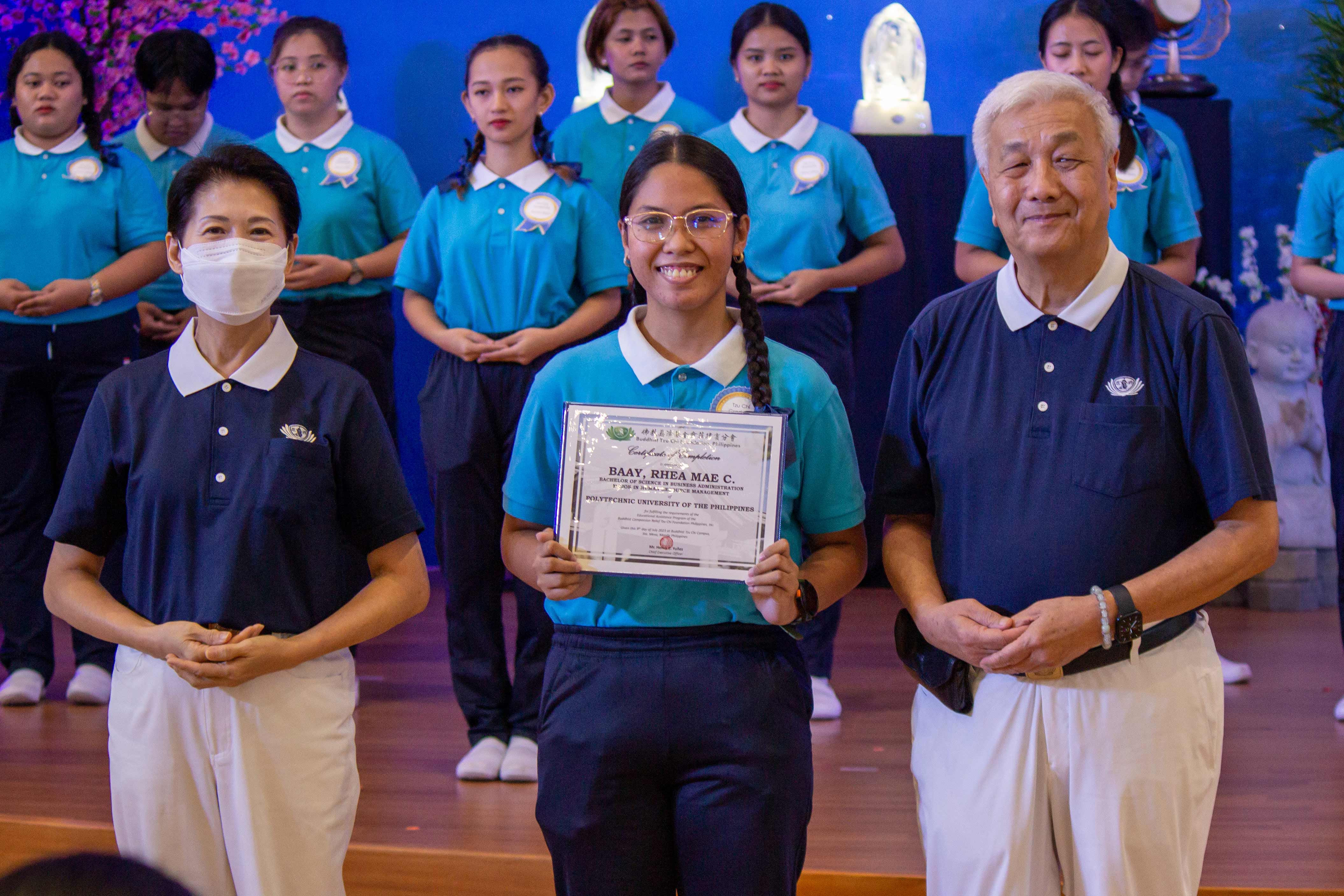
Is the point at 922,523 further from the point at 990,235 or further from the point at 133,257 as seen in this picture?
the point at 133,257

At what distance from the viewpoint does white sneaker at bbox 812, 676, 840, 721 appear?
11.2ft

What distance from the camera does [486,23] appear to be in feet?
18.6

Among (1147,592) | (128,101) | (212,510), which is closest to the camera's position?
(1147,592)

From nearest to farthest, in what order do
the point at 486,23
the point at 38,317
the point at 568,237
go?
the point at 568,237
the point at 38,317
the point at 486,23

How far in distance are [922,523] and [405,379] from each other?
418 centimetres

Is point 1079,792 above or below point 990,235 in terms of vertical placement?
below

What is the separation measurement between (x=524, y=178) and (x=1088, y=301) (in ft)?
5.73

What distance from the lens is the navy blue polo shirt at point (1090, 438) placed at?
1682mm

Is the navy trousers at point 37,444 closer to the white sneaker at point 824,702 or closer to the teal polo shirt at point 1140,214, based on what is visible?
the white sneaker at point 824,702

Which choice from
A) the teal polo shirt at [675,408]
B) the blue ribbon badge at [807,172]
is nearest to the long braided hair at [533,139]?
the blue ribbon badge at [807,172]

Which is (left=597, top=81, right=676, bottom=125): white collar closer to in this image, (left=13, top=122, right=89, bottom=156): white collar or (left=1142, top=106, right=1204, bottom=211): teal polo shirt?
(left=1142, top=106, right=1204, bottom=211): teal polo shirt

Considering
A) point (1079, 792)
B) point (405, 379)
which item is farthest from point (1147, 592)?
point (405, 379)

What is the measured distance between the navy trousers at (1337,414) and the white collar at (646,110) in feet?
6.63

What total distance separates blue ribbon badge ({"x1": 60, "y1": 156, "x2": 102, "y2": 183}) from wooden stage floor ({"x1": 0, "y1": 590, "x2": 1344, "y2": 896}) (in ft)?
4.81
